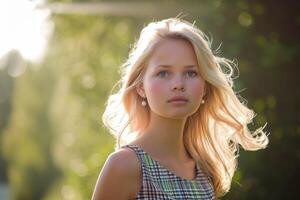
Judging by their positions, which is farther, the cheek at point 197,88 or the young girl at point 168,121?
the cheek at point 197,88

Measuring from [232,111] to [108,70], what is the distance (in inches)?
366

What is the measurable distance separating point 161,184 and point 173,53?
59 cm

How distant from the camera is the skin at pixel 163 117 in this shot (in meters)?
3.55

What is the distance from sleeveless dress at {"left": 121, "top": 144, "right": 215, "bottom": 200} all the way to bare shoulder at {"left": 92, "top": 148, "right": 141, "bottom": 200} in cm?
4

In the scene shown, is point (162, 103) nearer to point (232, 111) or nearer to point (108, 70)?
point (232, 111)

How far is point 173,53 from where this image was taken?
12.3 feet

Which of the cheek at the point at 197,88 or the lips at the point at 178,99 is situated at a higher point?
the cheek at the point at 197,88

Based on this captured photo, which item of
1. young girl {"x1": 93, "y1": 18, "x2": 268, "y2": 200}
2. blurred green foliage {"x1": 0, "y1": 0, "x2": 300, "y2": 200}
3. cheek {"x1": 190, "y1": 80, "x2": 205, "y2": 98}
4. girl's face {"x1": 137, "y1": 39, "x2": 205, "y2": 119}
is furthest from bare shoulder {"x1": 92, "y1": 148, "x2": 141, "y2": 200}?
blurred green foliage {"x1": 0, "y1": 0, "x2": 300, "y2": 200}

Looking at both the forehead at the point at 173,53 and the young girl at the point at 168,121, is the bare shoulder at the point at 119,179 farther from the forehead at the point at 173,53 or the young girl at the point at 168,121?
the forehead at the point at 173,53

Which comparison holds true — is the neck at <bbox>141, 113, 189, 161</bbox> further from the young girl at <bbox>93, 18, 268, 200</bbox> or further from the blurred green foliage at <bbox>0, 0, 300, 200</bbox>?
the blurred green foliage at <bbox>0, 0, 300, 200</bbox>

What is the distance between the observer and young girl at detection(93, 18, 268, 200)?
3607 millimetres

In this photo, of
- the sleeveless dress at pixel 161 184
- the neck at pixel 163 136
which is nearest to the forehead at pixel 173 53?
the neck at pixel 163 136

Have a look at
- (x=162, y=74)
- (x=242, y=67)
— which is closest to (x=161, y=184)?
(x=162, y=74)

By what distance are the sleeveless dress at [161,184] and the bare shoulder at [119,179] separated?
0.04 m
